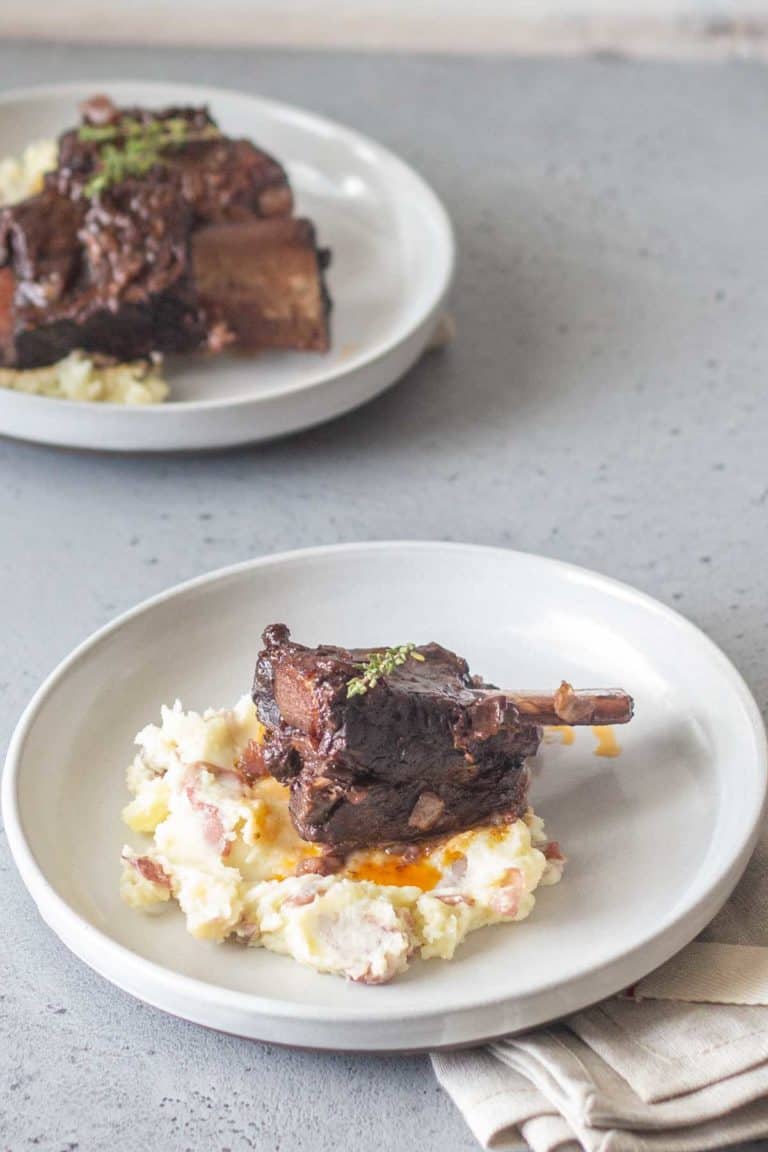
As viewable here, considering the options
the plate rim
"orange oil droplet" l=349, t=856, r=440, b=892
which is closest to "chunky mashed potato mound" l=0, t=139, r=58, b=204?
the plate rim

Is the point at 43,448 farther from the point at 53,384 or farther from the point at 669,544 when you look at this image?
the point at 669,544

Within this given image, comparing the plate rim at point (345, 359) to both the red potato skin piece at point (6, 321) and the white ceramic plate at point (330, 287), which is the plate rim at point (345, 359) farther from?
the red potato skin piece at point (6, 321)

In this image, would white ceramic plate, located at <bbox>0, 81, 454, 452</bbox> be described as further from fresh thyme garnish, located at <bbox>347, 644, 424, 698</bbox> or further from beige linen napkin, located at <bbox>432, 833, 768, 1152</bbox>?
beige linen napkin, located at <bbox>432, 833, 768, 1152</bbox>

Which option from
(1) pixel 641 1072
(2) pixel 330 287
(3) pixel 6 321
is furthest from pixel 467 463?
(1) pixel 641 1072

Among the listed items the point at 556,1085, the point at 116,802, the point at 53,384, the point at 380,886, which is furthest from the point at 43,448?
the point at 556,1085

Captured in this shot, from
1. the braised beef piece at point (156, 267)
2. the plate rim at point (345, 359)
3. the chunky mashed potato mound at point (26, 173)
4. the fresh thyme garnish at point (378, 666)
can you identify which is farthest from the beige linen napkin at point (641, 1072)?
the chunky mashed potato mound at point (26, 173)
